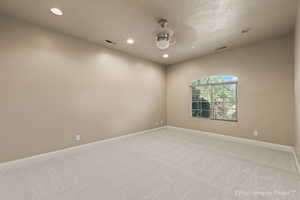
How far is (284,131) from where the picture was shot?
3.14 metres

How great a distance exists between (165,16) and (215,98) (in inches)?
131

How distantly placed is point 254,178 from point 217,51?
3.65 meters

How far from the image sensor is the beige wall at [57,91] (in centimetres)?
239

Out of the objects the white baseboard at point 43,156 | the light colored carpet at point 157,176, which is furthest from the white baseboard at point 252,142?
the white baseboard at point 43,156

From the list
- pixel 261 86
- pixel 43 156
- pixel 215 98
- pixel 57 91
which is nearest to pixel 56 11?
pixel 57 91

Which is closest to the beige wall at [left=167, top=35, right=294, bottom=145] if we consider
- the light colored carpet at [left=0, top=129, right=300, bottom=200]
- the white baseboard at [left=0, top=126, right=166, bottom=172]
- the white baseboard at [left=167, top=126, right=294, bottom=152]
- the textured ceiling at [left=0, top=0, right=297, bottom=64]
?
the white baseboard at [left=167, top=126, right=294, bottom=152]

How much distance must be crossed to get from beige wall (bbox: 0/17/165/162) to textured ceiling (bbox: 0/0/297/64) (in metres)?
0.42

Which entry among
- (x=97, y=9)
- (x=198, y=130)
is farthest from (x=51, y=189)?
(x=198, y=130)

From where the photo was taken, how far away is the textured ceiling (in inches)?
81.9

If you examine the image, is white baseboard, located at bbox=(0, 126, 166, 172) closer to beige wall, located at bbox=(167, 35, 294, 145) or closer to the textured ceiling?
the textured ceiling

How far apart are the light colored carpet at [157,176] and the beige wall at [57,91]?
21.2 inches

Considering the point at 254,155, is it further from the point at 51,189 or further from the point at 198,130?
the point at 51,189

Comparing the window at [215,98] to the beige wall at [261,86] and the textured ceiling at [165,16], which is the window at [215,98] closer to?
the beige wall at [261,86]

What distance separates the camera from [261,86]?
3477mm
